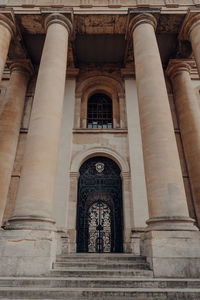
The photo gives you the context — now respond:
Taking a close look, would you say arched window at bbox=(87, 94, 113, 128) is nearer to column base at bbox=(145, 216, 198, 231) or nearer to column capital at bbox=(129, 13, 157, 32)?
column capital at bbox=(129, 13, 157, 32)

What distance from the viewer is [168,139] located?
730 cm

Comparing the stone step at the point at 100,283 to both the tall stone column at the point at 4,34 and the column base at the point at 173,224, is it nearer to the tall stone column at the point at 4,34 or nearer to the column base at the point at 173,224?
the column base at the point at 173,224

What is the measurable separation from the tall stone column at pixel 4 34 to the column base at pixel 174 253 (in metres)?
8.80

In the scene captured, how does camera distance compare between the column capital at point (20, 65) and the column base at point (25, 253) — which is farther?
the column capital at point (20, 65)

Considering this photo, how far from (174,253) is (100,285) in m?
2.14

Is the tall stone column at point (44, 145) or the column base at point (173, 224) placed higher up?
the tall stone column at point (44, 145)

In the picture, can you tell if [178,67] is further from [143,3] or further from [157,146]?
[157,146]

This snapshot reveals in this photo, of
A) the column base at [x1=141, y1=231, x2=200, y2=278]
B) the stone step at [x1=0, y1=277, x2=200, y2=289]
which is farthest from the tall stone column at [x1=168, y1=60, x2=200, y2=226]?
the stone step at [x1=0, y1=277, x2=200, y2=289]

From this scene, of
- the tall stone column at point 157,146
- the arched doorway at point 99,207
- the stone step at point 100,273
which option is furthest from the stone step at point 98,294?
the arched doorway at point 99,207

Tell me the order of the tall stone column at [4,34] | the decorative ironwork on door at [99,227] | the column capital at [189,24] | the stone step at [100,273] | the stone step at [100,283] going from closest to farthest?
the stone step at [100,283] < the stone step at [100,273] < the tall stone column at [4,34] < the column capital at [189,24] < the decorative ironwork on door at [99,227]

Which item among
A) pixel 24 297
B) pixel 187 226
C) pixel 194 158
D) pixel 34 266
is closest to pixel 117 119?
pixel 194 158

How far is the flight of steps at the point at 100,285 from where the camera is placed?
4.07m

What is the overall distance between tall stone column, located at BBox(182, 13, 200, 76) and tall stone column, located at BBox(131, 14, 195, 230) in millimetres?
1939

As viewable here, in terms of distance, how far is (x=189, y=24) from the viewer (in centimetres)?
1032
